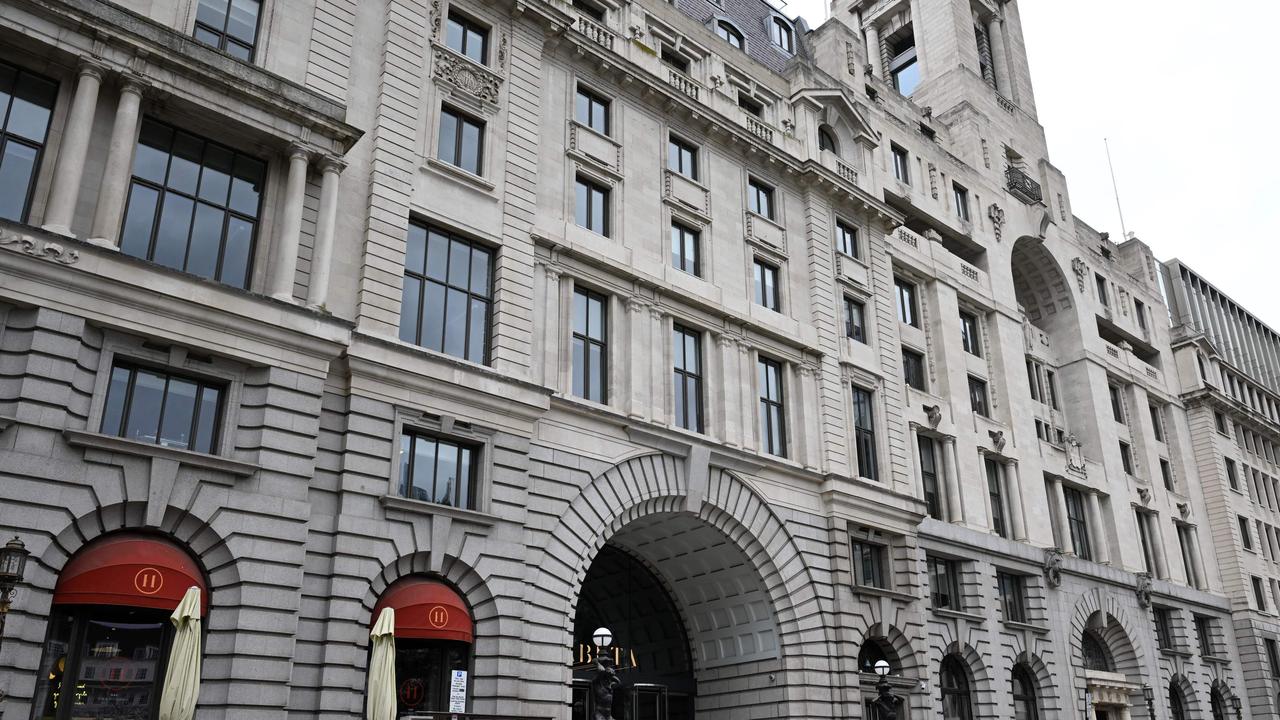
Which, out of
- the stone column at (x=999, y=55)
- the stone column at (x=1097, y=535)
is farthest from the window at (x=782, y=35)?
the stone column at (x=1097, y=535)

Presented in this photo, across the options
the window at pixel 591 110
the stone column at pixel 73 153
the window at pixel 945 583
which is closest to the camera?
the stone column at pixel 73 153

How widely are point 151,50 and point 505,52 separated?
11448 mm

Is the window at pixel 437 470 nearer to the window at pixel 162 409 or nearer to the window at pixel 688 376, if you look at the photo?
the window at pixel 162 409

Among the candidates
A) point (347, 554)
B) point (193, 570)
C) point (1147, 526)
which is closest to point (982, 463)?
point (1147, 526)

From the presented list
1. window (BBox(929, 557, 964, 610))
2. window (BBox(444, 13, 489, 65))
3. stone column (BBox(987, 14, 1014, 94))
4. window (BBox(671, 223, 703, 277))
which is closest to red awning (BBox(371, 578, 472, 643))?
window (BBox(671, 223, 703, 277))

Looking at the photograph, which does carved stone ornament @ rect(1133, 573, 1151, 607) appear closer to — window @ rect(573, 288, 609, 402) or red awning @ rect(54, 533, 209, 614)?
window @ rect(573, 288, 609, 402)

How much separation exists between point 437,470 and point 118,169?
9876mm

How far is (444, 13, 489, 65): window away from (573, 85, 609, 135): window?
3.56m

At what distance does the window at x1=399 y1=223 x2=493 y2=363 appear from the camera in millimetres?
26750

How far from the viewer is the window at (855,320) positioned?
40156 millimetres

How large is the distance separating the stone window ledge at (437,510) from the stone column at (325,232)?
4888 mm

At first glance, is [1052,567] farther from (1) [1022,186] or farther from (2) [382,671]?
(2) [382,671]

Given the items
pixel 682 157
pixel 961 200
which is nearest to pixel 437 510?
pixel 682 157

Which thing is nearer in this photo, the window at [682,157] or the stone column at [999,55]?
the window at [682,157]
